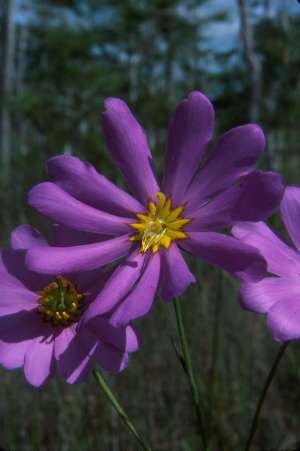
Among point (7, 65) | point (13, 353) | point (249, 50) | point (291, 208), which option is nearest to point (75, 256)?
point (13, 353)

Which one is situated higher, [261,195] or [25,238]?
[261,195]

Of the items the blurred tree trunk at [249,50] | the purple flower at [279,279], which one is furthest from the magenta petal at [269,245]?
the blurred tree trunk at [249,50]

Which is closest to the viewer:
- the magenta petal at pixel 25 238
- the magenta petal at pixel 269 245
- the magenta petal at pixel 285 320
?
the magenta petal at pixel 285 320

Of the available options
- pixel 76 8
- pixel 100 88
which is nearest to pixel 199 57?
pixel 76 8

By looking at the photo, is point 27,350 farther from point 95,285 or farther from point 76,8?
point 76,8

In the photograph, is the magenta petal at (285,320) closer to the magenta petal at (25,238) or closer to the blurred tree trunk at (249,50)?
the magenta petal at (25,238)

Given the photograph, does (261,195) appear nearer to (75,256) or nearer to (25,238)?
(75,256)

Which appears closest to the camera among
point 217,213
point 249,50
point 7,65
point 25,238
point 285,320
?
point 285,320
